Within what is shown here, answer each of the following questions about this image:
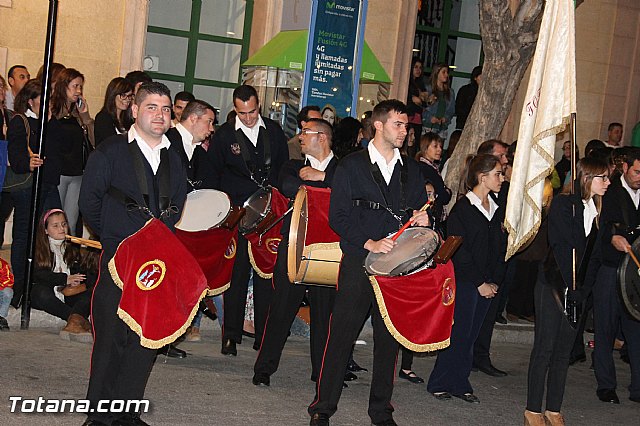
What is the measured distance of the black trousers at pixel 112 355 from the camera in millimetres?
6836

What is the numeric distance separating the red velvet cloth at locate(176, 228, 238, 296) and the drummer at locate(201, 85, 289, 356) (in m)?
0.17

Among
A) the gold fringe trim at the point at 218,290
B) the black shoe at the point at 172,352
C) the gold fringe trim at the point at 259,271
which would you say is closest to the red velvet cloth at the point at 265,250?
the gold fringe trim at the point at 259,271

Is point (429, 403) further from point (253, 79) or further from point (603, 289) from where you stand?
point (253, 79)

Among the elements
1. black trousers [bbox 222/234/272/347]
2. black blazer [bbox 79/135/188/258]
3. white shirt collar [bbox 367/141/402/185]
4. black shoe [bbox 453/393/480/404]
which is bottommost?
black shoe [bbox 453/393/480/404]

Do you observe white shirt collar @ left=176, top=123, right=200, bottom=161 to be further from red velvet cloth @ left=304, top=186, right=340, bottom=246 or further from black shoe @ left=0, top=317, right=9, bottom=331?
black shoe @ left=0, top=317, right=9, bottom=331

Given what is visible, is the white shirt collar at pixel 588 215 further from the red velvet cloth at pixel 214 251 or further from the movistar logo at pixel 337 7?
the movistar logo at pixel 337 7

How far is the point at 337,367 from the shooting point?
25.4 ft

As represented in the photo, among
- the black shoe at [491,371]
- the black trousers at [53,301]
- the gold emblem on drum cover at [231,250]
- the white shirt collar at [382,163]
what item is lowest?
the black shoe at [491,371]

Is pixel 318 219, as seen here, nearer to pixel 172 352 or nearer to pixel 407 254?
pixel 407 254

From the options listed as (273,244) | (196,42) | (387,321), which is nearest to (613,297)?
(273,244)

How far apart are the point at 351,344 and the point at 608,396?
10.4 feet

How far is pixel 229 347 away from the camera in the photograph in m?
9.83

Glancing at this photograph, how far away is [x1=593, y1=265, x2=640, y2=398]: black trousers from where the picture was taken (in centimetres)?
988

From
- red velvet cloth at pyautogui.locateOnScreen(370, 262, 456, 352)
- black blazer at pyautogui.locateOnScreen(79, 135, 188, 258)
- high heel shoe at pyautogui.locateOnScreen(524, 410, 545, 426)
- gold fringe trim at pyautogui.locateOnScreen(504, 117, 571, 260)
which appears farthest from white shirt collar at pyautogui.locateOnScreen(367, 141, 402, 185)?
high heel shoe at pyautogui.locateOnScreen(524, 410, 545, 426)
